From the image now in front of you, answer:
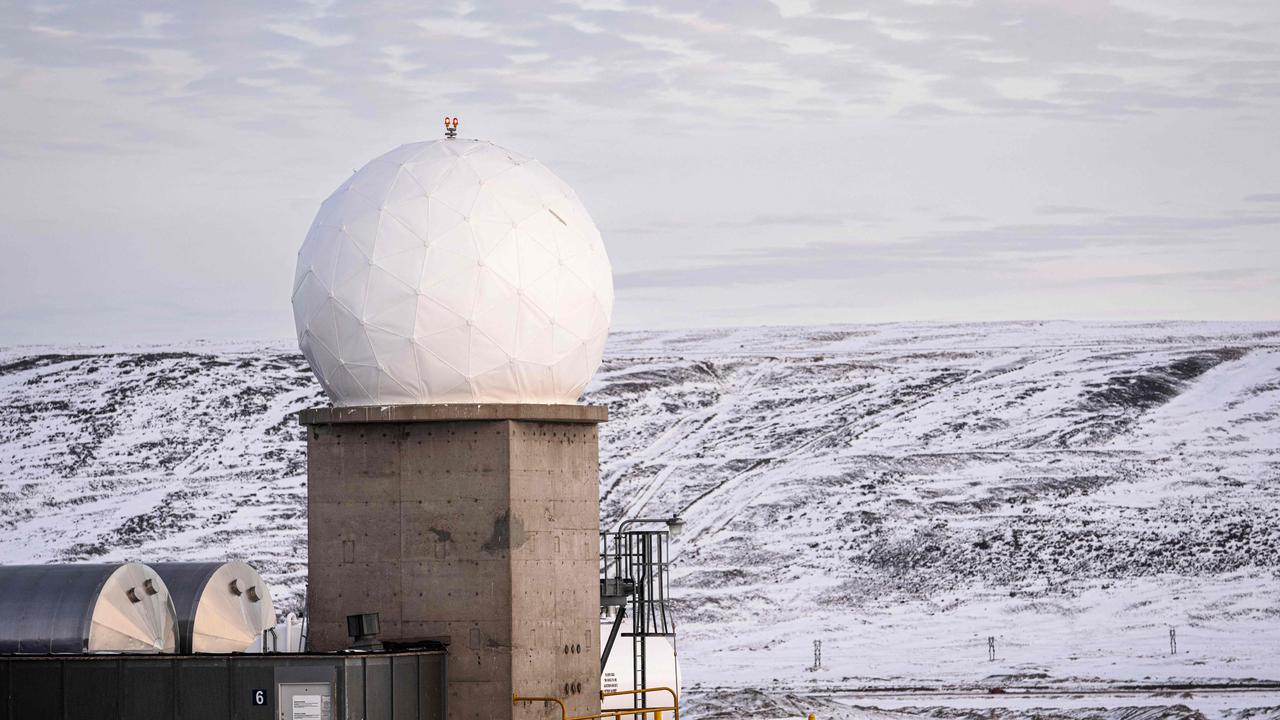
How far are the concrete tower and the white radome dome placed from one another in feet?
0.08

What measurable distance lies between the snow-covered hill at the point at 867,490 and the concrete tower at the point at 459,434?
3157 centimetres

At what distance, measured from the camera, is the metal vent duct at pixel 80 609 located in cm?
2305

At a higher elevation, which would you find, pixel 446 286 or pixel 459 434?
pixel 446 286

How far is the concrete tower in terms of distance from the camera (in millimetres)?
22328

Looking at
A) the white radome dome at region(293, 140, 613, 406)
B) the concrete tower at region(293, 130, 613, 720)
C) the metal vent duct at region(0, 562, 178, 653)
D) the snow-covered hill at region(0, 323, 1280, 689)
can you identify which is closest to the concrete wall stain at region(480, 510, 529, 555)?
the concrete tower at region(293, 130, 613, 720)

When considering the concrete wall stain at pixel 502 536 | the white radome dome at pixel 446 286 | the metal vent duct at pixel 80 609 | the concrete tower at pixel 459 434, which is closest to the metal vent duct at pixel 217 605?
the metal vent duct at pixel 80 609

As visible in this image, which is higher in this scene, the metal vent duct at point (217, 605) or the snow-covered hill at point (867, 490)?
the snow-covered hill at point (867, 490)

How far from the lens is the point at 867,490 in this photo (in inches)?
2889

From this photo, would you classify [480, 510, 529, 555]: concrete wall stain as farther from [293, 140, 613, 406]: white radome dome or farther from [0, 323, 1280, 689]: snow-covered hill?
[0, 323, 1280, 689]: snow-covered hill

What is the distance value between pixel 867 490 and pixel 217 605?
49.4m

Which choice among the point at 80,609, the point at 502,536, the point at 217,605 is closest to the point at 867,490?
the point at 217,605

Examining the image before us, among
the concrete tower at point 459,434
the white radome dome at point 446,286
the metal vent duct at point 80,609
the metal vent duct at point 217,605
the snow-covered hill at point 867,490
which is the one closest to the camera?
the concrete tower at point 459,434

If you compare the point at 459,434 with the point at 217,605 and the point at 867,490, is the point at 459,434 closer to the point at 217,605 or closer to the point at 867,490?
the point at 217,605

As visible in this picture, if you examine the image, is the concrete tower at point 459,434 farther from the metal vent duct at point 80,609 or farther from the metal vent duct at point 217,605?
the metal vent duct at point 217,605
